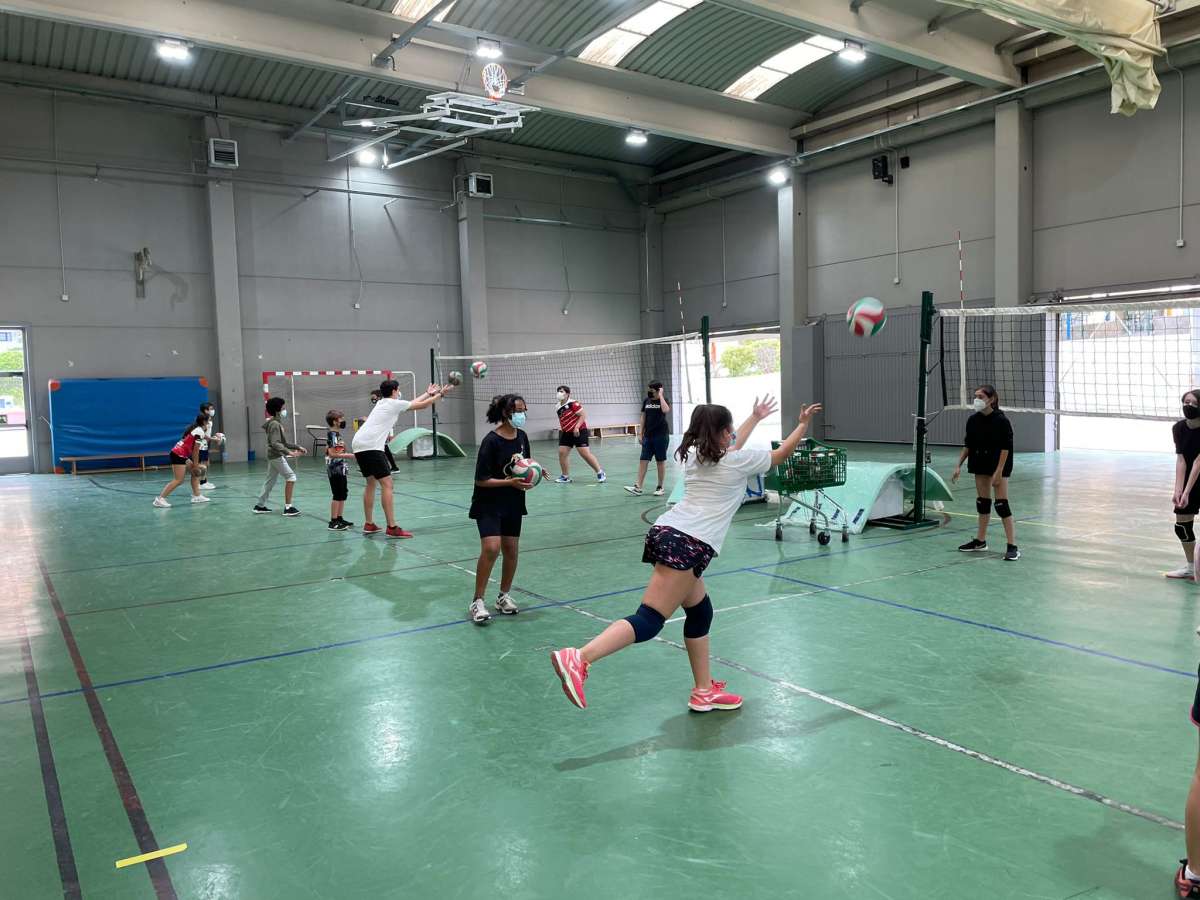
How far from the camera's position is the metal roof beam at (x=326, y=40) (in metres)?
12.8

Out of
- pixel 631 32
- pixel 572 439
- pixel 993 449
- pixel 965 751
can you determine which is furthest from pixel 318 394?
pixel 965 751

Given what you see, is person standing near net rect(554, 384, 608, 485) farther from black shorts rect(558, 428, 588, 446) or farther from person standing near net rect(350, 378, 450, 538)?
person standing near net rect(350, 378, 450, 538)

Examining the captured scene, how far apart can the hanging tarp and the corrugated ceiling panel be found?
262 inches

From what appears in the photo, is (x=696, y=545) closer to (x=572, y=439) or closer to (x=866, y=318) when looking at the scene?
(x=866, y=318)

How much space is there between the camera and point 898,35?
49.6ft

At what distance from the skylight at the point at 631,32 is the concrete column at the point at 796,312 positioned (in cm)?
641

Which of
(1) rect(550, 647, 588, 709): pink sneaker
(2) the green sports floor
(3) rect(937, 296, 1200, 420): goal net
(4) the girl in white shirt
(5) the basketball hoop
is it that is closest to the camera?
(2) the green sports floor

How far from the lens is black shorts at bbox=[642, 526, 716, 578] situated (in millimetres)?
3961

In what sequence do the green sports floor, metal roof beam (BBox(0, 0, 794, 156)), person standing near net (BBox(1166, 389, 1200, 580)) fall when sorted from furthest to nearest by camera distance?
metal roof beam (BBox(0, 0, 794, 156)), person standing near net (BBox(1166, 389, 1200, 580)), the green sports floor

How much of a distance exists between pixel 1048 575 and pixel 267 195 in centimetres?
2018

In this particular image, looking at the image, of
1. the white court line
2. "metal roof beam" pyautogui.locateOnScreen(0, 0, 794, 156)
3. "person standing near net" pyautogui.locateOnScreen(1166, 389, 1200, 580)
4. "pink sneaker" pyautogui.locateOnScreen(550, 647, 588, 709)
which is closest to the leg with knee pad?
"person standing near net" pyautogui.locateOnScreen(1166, 389, 1200, 580)

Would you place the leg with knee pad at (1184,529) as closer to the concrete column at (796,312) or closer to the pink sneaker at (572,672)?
the pink sneaker at (572,672)

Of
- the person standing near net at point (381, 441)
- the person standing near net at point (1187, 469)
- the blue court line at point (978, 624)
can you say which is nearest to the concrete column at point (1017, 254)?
the person standing near net at point (1187, 469)

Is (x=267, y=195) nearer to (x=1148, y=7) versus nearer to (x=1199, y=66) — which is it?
(x=1148, y=7)
